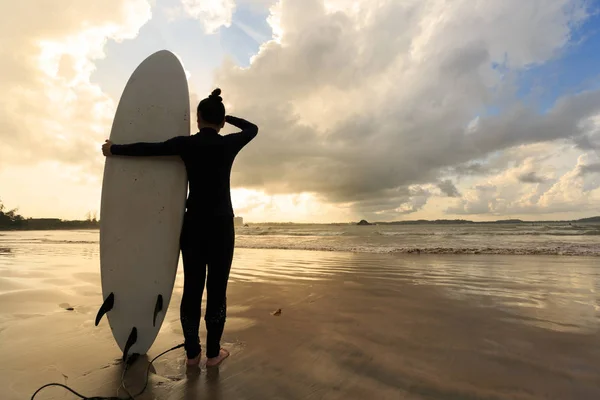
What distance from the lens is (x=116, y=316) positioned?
7.23ft

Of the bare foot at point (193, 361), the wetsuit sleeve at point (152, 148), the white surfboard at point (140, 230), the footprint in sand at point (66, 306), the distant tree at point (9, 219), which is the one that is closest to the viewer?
the bare foot at point (193, 361)

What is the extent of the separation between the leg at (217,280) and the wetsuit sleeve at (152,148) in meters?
0.57

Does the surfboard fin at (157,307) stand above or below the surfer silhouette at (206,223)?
below

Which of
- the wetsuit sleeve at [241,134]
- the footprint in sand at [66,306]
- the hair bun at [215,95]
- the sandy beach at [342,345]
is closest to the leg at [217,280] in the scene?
the sandy beach at [342,345]

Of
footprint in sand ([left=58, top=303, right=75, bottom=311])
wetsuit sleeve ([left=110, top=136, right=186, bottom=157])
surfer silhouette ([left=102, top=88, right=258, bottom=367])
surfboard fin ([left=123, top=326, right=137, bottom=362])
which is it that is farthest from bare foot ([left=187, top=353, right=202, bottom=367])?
footprint in sand ([left=58, top=303, right=75, bottom=311])

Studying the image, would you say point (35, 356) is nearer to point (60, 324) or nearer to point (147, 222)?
point (60, 324)

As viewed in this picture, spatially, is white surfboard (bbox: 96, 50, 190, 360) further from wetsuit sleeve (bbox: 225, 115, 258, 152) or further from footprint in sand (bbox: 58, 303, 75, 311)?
footprint in sand (bbox: 58, 303, 75, 311)

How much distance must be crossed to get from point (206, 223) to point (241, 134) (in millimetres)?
656

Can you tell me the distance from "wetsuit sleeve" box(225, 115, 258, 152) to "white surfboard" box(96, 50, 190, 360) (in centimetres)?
42

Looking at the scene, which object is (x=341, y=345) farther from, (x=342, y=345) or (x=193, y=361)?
(x=193, y=361)

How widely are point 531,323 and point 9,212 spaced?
5981cm

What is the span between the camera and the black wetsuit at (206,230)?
202 cm

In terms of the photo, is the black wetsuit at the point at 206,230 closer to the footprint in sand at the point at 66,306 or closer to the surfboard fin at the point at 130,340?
the surfboard fin at the point at 130,340

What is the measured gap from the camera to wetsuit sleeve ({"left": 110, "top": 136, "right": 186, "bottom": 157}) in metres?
2.09
